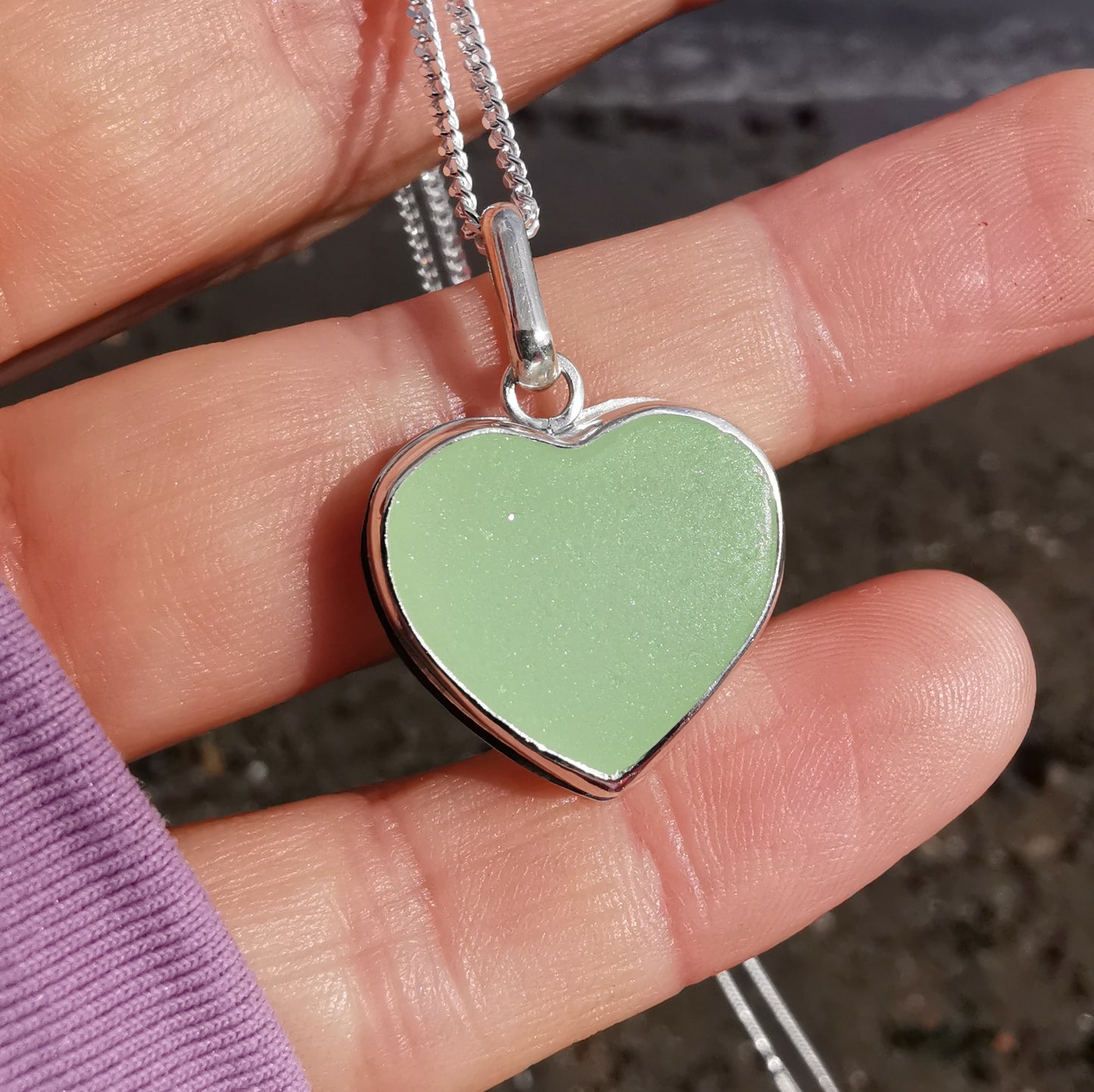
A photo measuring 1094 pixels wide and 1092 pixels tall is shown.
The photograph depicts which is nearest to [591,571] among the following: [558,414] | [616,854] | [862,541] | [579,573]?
[579,573]

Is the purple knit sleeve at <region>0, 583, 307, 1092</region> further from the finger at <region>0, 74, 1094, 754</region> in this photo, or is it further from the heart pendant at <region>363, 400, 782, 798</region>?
the heart pendant at <region>363, 400, 782, 798</region>

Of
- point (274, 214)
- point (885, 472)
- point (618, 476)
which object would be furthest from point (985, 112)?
point (274, 214)

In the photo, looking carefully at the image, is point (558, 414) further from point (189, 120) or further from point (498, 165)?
point (189, 120)

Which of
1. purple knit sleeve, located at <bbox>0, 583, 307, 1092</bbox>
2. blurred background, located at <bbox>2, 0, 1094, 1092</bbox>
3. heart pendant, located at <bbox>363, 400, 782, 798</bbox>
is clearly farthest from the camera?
blurred background, located at <bbox>2, 0, 1094, 1092</bbox>

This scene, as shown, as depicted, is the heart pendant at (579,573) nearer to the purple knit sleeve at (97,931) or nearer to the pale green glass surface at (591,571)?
the pale green glass surface at (591,571)

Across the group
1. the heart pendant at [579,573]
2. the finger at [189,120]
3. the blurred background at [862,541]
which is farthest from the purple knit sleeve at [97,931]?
the blurred background at [862,541]

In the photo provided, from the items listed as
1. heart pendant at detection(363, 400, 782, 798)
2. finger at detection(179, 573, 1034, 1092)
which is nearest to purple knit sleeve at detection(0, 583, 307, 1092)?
finger at detection(179, 573, 1034, 1092)
